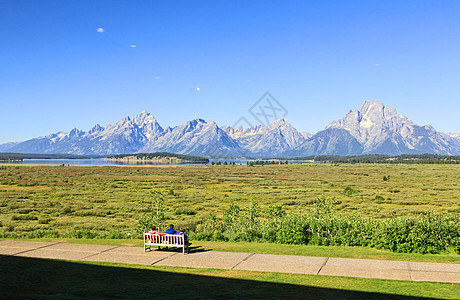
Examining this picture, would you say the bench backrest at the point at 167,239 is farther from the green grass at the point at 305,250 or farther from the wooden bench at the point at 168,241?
the green grass at the point at 305,250

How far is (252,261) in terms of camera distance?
12320mm

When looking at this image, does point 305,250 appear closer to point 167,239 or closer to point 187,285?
point 167,239

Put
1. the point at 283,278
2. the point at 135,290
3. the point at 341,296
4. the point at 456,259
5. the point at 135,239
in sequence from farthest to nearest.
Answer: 1. the point at 135,239
2. the point at 456,259
3. the point at 283,278
4. the point at 135,290
5. the point at 341,296

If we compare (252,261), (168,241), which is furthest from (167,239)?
(252,261)

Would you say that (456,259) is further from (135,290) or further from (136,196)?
(136,196)

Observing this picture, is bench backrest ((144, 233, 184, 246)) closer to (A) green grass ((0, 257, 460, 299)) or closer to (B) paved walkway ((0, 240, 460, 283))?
(B) paved walkway ((0, 240, 460, 283))

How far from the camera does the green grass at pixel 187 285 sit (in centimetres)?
879

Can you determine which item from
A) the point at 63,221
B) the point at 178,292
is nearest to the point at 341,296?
the point at 178,292

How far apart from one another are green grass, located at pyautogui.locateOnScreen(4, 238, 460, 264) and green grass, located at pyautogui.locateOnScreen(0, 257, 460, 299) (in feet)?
9.98

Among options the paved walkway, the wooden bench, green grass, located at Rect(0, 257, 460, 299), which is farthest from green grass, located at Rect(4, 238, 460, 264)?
green grass, located at Rect(0, 257, 460, 299)

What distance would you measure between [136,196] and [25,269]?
47.3 m

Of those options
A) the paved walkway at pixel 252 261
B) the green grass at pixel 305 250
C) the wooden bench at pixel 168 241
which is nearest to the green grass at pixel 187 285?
the paved walkway at pixel 252 261

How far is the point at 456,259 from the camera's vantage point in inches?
492

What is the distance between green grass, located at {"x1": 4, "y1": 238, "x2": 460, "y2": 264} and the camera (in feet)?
42.1
